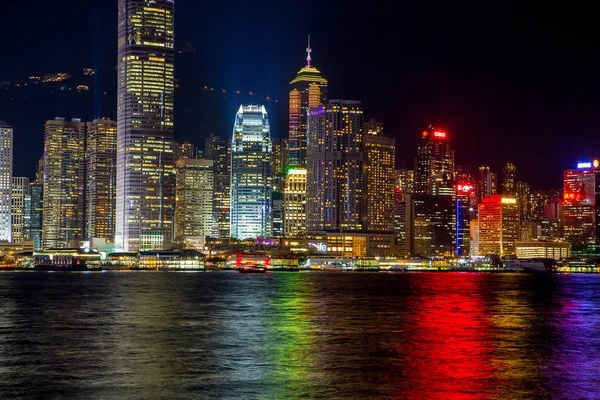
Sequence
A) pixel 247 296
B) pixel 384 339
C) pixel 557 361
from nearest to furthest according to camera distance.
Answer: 1. pixel 557 361
2. pixel 384 339
3. pixel 247 296

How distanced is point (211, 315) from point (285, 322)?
11.0 m

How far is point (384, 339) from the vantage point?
225 feet

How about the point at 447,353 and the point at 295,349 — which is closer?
the point at 447,353

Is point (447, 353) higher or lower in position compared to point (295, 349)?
lower

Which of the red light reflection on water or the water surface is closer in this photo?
the red light reflection on water

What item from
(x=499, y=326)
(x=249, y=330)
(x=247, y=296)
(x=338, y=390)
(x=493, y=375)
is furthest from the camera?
(x=247, y=296)

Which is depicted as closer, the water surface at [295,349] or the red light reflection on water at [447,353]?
the red light reflection on water at [447,353]

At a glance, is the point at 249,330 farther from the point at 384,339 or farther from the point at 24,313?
the point at 24,313

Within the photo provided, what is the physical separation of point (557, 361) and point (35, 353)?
113 ft

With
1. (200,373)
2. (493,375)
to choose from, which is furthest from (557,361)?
(200,373)

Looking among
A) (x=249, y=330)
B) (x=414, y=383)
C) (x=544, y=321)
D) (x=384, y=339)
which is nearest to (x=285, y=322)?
(x=249, y=330)

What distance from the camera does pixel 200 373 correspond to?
52344mm

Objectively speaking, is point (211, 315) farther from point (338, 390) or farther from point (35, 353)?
point (338, 390)

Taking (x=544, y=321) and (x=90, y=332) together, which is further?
(x=544, y=321)
